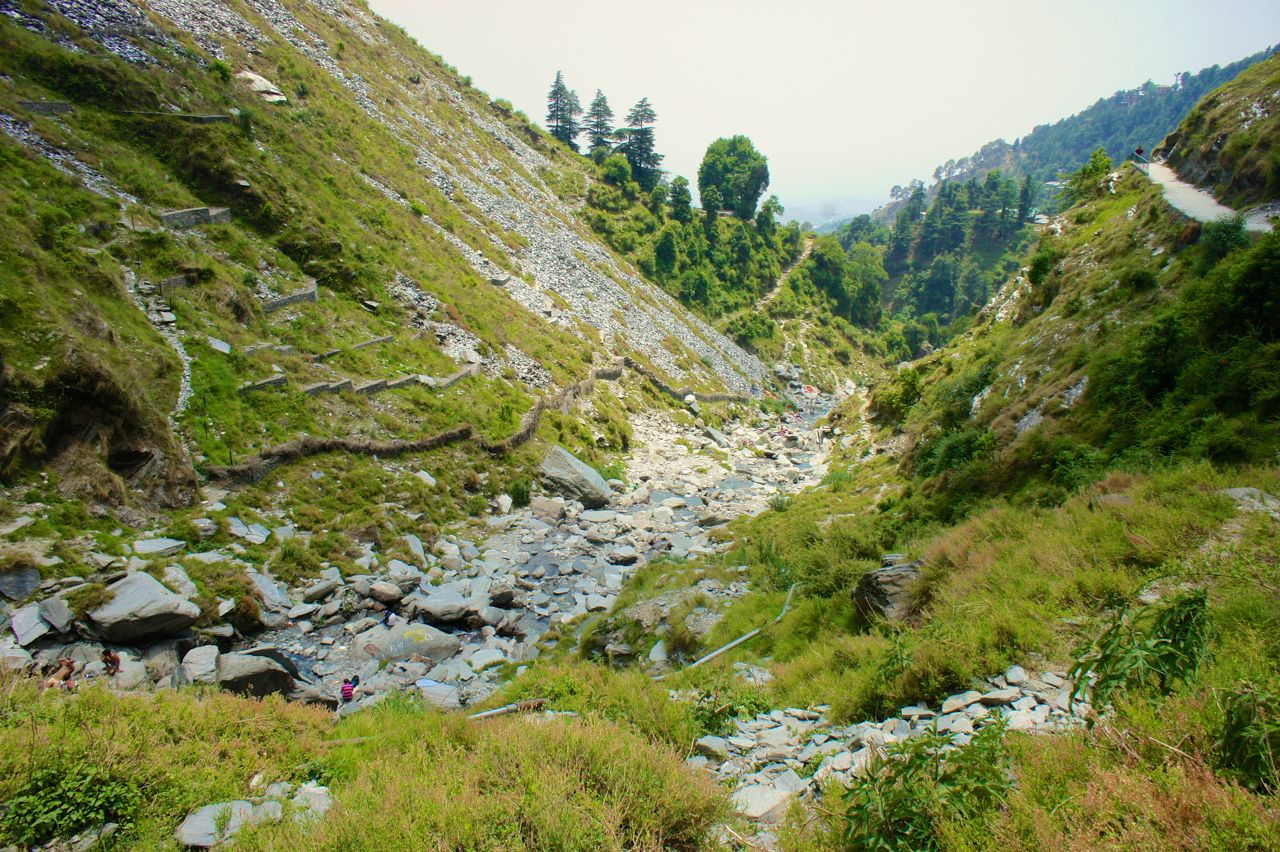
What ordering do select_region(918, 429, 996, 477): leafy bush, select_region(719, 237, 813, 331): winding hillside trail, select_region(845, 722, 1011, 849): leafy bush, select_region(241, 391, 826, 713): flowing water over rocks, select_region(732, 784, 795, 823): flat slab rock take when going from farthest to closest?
1. select_region(719, 237, 813, 331): winding hillside trail
2. select_region(918, 429, 996, 477): leafy bush
3. select_region(241, 391, 826, 713): flowing water over rocks
4. select_region(732, 784, 795, 823): flat slab rock
5. select_region(845, 722, 1011, 849): leafy bush

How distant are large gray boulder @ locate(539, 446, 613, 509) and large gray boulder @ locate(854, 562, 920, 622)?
1325 cm

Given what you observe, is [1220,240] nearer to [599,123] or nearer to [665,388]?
[665,388]

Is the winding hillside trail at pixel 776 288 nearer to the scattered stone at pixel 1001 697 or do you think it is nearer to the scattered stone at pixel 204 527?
the scattered stone at pixel 204 527

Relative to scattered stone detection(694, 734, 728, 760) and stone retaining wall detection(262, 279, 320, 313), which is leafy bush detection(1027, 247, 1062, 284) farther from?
stone retaining wall detection(262, 279, 320, 313)

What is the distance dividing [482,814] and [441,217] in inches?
1452

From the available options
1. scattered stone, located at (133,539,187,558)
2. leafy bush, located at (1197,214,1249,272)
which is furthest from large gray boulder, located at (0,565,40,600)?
leafy bush, located at (1197,214,1249,272)

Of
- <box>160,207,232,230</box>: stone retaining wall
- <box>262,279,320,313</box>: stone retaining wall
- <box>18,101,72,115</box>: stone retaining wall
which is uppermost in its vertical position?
<box>18,101,72,115</box>: stone retaining wall

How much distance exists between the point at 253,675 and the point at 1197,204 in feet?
88.9

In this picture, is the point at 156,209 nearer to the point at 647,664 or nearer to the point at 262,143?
the point at 262,143

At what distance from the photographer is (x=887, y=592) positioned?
886cm

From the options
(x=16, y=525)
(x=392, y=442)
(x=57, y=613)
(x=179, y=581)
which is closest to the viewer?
(x=57, y=613)

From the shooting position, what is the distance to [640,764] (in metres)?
4.97

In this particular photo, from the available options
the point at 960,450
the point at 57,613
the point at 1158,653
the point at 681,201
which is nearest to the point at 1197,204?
the point at 960,450

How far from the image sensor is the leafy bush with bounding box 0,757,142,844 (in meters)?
4.44
